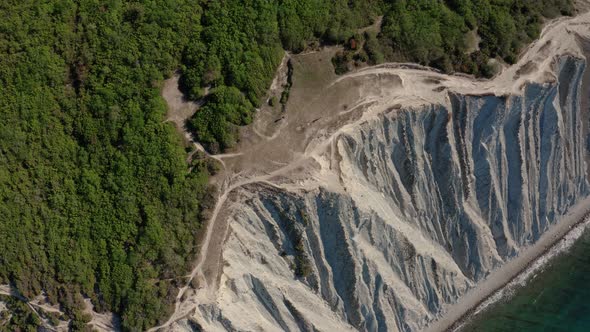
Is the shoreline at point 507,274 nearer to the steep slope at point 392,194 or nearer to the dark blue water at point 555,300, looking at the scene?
the steep slope at point 392,194

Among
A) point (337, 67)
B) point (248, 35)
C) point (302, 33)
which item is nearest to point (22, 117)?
point (248, 35)

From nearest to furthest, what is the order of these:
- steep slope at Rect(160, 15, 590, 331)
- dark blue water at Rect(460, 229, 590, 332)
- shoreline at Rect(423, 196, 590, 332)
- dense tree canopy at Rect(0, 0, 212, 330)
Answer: dense tree canopy at Rect(0, 0, 212, 330), steep slope at Rect(160, 15, 590, 331), shoreline at Rect(423, 196, 590, 332), dark blue water at Rect(460, 229, 590, 332)

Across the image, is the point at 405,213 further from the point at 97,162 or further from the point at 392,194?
the point at 97,162

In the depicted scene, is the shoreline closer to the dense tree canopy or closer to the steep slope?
the steep slope

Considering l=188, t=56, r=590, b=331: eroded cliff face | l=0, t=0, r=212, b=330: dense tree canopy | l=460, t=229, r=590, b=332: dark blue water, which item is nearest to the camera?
l=0, t=0, r=212, b=330: dense tree canopy

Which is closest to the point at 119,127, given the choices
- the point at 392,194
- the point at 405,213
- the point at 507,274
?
the point at 392,194

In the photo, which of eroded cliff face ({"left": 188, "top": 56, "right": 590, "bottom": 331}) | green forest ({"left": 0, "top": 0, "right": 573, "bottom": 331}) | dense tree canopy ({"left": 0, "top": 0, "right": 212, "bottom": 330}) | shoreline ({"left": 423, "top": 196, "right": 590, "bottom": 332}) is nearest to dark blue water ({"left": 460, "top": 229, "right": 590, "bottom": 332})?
shoreline ({"left": 423, "top": 196, "right": 590, "bottom": 332})

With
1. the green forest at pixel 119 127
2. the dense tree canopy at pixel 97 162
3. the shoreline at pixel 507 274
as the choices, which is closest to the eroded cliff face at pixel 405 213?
the shoreline at pixel 507 274
